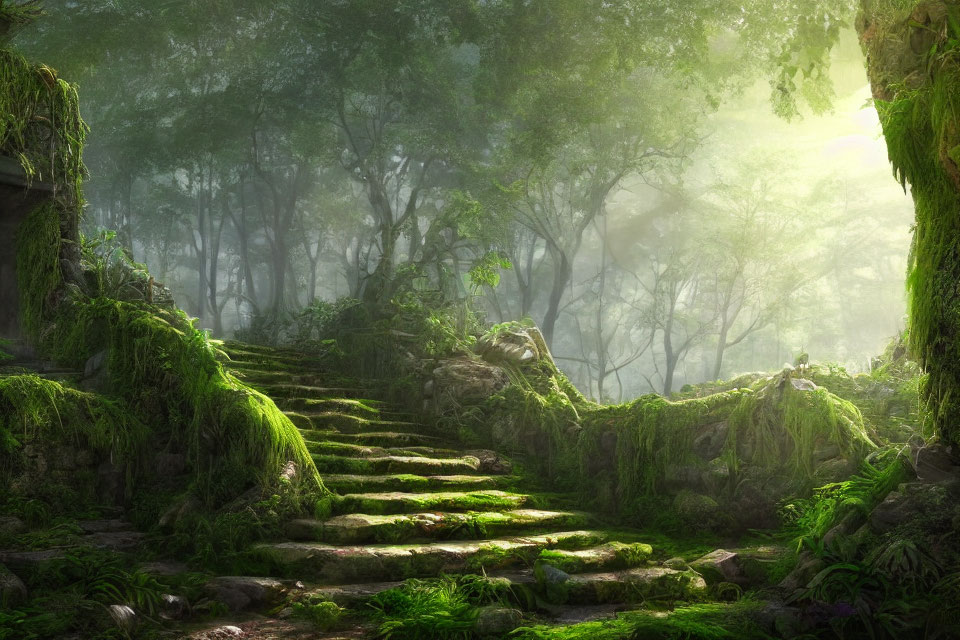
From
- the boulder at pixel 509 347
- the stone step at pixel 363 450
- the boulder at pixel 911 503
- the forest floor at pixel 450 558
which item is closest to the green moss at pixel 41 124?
the forest floor at pixel 450 558

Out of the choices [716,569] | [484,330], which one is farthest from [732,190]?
[716,569]

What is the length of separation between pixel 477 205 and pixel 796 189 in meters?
19.9

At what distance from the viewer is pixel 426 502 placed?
6.67 metres

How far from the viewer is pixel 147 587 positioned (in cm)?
470

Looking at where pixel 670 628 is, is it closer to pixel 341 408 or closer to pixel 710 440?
pixel 710 440

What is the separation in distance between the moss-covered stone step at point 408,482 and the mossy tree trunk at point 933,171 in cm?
439

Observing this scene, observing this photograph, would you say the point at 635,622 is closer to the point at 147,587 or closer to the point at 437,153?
the point at 147,587

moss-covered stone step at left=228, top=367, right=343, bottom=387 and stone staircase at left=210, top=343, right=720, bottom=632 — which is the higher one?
moss-covered stone step at left=228, top=367, right=343, bottom=387

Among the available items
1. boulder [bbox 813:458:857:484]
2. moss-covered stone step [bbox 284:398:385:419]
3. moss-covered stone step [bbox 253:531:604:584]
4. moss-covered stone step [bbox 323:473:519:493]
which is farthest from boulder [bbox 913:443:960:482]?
moss-covered stone step [bbox 284:398:385:419]

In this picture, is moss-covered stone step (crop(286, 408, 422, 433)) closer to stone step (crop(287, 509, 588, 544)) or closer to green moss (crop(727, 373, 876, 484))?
stone step (crop(287, 509, 588, 544))

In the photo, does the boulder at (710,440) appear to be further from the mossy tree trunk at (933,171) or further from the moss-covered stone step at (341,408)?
the moss-covered stone step at (341,408)

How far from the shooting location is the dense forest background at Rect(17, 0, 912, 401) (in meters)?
15.6

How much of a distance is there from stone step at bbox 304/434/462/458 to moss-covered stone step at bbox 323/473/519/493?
587 millimetres

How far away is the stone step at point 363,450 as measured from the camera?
762cm
